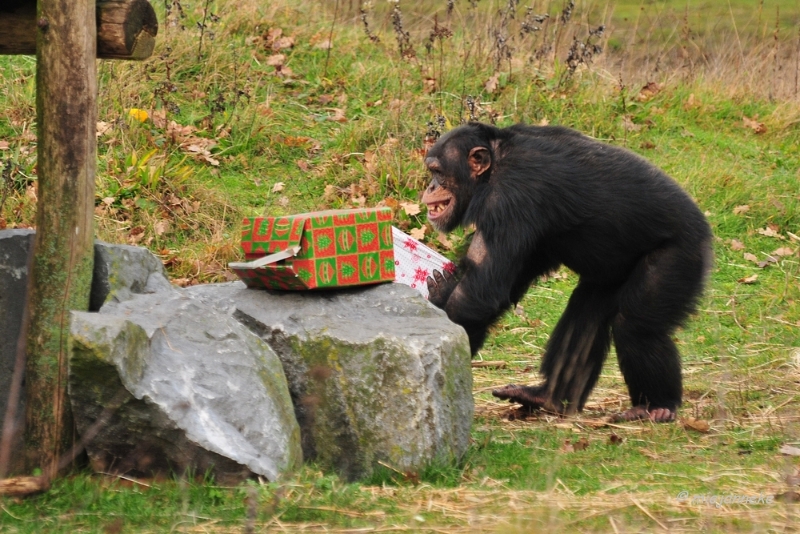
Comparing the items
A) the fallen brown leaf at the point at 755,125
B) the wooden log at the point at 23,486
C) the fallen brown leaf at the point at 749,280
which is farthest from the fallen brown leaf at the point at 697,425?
the fallen brown leaf at the point at 755,125

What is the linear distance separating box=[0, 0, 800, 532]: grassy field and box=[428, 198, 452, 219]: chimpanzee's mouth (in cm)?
113

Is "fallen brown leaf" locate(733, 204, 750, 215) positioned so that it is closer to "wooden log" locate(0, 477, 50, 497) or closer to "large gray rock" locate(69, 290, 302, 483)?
"large gray rock" locate(69, 290, 302, 483)

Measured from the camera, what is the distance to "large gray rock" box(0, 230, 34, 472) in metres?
3.85

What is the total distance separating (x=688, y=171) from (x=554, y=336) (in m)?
4.39

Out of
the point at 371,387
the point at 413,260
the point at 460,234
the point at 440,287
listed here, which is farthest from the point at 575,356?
the point at 460,234

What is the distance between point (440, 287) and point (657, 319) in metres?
1.15

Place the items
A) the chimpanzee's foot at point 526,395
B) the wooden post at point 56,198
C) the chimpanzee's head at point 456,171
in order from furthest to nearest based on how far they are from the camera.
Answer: the chimpanzee's foot at point 526,395
the chimpanzee's head at point 456,171
the wooden post at point 56,198

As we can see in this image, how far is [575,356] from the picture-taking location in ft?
18.1

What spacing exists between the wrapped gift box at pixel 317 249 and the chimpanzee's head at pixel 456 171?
110 centimetres

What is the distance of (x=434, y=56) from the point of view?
418 inches

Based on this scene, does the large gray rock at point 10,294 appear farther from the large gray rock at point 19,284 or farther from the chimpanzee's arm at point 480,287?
the chimpanzee's arm at point 480,287

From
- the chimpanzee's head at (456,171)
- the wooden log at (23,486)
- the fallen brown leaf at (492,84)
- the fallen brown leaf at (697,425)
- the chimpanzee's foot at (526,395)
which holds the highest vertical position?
the fallen brown leaf at (492,84)

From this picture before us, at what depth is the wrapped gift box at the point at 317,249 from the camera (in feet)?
13.3

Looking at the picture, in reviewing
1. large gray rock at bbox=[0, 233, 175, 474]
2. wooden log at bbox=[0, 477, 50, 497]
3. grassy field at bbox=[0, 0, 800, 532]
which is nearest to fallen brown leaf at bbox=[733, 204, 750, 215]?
grassy field at bbox=[0, 0, 800, 532]
